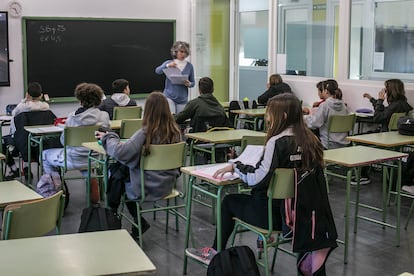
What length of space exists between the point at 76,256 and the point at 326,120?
471 cm

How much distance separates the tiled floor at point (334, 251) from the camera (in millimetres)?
3819

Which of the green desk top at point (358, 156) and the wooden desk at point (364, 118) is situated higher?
the wooden desk at point (364, 118)

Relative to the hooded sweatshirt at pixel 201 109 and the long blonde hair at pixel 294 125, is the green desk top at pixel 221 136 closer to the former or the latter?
the hooded sweatshirt at pixel 201 109

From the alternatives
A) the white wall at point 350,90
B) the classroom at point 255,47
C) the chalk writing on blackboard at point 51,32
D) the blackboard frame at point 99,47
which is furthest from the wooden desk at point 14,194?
the chalk writing on blackboard at point 51,32

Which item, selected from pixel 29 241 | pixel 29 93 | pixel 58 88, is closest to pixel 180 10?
pixel 58 88

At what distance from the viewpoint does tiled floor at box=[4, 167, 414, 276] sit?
12.5ft

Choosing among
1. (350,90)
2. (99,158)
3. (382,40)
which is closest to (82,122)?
(99,158)

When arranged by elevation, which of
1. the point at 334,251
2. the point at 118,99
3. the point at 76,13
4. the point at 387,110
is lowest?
the point at 334,251

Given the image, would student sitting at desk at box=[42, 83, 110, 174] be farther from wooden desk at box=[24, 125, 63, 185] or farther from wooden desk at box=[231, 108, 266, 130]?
wooden desk at box=[231, 108, 266, 130]

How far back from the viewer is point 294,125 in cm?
323

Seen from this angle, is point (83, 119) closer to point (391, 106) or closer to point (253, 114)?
point (253, 114)

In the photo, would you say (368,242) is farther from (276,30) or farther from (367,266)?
(276,30)

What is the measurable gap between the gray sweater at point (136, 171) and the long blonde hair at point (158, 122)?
0.04 m

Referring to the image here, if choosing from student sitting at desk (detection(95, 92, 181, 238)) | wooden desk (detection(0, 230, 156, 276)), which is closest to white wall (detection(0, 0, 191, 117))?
student sitting at desk (detection(95, 92, 181, 238))
